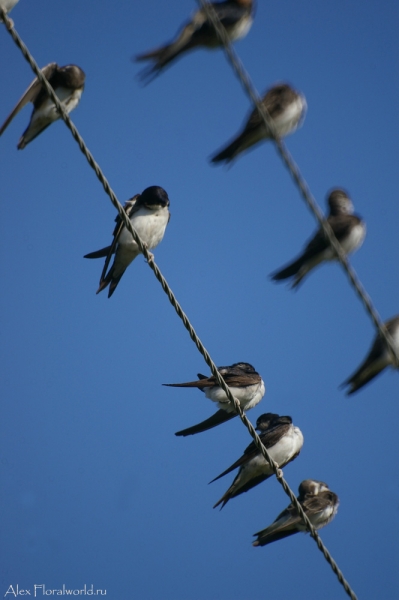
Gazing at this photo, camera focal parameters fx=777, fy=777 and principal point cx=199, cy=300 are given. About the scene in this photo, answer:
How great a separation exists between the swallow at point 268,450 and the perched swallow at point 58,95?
3073 mm

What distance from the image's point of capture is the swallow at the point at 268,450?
20.0 ft

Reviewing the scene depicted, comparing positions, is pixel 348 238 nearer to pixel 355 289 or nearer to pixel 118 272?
pixel 118 272

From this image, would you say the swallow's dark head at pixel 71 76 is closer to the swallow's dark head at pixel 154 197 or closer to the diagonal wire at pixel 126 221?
the swallow's dark head at pixel 154 197

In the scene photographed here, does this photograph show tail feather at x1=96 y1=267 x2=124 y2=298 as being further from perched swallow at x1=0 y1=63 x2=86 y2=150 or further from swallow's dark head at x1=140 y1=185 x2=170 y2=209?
perched swallow at x1=0 y1=63 x2=86 y2=150

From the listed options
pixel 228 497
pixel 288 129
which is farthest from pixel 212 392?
pixel 288 129

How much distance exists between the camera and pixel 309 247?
6.41 meters

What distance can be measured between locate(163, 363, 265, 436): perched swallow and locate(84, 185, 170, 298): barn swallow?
1.14m

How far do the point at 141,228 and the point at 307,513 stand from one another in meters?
2.79

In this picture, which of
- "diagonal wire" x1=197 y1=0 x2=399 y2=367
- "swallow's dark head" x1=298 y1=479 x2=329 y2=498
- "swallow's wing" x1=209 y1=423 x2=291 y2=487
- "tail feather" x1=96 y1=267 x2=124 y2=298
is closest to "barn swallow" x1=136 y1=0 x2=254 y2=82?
"diagonal wire" x1=197 y1=0 x2=399 y2=367

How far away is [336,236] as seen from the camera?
6773mm

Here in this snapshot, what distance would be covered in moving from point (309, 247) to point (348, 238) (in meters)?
0.49

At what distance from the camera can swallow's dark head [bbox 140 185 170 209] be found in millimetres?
6375

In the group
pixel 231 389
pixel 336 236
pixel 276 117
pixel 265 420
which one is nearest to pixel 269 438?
pixel 265 420

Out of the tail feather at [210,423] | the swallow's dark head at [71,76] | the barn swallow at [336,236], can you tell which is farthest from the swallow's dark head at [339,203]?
the swallow's dark head at [71,76]
